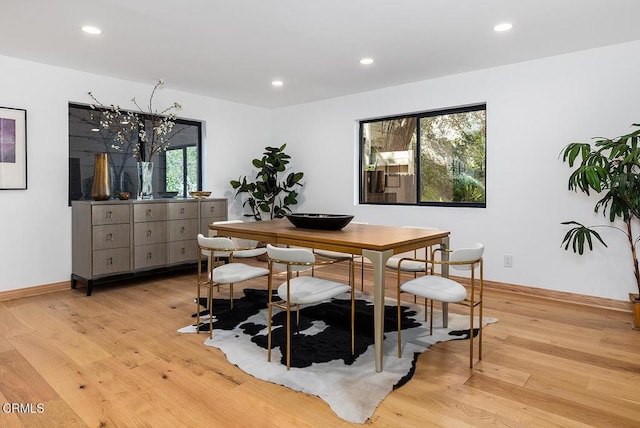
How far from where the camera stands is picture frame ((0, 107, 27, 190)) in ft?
13.0

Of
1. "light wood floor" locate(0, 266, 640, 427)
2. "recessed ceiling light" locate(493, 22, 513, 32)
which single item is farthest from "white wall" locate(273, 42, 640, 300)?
"recessed ceiling light" locate(493, 22, 513, 32)

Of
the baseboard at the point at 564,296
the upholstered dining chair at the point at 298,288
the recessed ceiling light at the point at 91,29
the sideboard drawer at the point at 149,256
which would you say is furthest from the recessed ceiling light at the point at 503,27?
the sideboard drawer at the point at 149,256

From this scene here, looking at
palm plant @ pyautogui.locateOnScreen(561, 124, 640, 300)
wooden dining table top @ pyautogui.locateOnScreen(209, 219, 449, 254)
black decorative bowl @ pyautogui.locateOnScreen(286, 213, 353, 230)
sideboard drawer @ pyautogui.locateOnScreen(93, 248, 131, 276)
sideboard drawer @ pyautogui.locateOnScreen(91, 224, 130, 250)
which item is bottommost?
sideboard drawer @ pyautogui.locateOnScreen(93, 248, 131, 276)

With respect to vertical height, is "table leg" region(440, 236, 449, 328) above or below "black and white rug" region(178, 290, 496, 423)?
above

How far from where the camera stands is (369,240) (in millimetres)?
2547

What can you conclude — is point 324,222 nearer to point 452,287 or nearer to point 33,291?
point 452,287

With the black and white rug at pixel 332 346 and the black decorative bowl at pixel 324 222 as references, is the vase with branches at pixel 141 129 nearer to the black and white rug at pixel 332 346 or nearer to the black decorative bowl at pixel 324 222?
the black and white rug at pixel 332 346

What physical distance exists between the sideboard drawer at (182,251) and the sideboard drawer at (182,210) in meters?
0.32

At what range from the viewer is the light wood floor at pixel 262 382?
6.32 feet

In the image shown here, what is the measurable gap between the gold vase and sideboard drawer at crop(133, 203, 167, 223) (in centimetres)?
33

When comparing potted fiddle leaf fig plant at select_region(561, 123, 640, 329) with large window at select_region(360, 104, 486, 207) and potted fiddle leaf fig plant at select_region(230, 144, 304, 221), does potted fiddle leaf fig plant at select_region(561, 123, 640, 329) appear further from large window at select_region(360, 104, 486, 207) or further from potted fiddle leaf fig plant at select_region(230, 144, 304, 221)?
potted fiddle leaf fig plant at select_region(230, 144, 304, 221)

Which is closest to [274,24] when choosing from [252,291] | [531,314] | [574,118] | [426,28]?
[426,28]

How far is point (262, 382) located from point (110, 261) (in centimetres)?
281

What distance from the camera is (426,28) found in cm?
329
